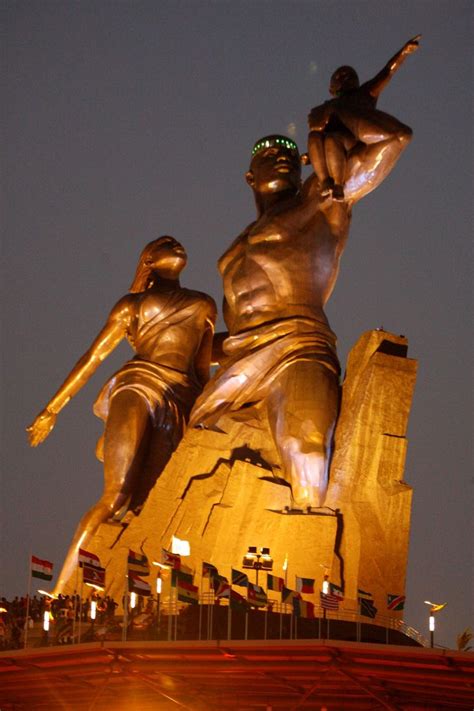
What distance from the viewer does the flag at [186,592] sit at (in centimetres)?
1753

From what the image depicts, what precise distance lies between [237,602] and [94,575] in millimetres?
2185

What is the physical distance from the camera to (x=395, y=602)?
18109 mm

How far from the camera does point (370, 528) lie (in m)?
19.0

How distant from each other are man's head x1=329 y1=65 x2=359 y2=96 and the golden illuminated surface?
348 cm

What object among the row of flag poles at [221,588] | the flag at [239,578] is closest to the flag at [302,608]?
the row of flag poles at [221,588]

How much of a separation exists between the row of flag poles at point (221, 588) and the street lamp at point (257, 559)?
10.1 inches

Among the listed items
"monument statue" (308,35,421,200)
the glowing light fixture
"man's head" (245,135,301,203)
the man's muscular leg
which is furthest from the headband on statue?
the glowing light fixture

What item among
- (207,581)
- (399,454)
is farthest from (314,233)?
(207,581)

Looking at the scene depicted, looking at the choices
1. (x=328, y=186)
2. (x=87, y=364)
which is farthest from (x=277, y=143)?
(x=87, y=364)

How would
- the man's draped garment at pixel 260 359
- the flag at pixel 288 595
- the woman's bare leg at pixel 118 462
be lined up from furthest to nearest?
the woman's bare leg at pixel 118 462, the man's draped garment at pixel 260 359, the flag at pixel 288 595

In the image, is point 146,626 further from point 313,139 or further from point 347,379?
point 313,139

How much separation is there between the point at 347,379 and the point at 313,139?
327 cm

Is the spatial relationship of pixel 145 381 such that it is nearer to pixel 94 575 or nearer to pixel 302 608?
pixel 94 575

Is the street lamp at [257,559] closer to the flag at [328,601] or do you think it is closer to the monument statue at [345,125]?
the flag at [328,601]
